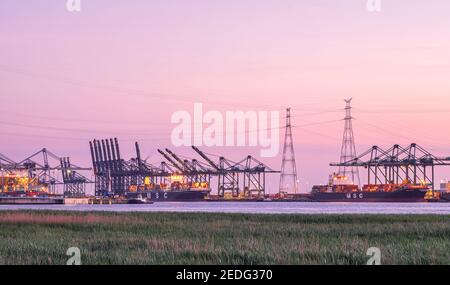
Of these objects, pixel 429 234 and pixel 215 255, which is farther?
pixel 429 234

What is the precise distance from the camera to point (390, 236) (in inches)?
1601

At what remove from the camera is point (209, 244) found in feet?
110

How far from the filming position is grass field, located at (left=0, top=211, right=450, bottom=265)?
27.7m

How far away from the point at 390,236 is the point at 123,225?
16.7m

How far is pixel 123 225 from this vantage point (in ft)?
165

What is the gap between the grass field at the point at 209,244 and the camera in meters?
27.7
